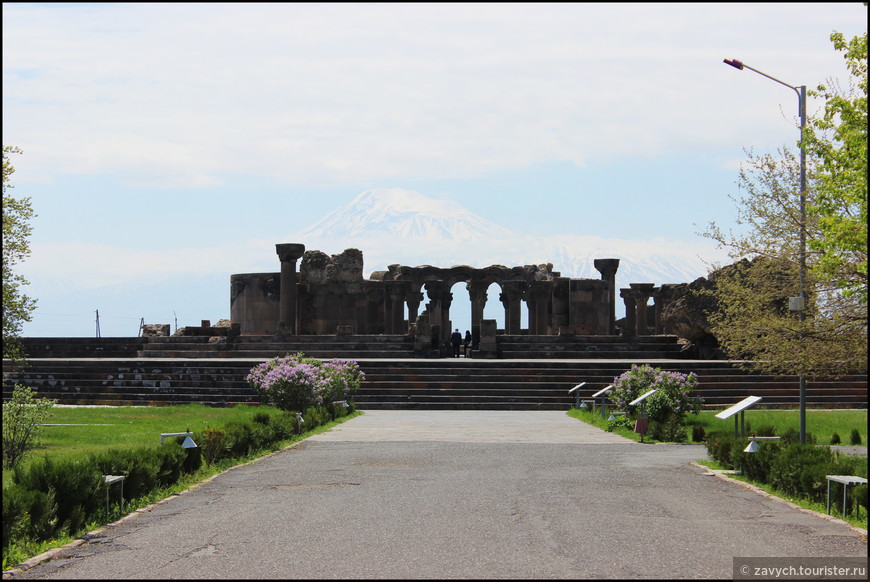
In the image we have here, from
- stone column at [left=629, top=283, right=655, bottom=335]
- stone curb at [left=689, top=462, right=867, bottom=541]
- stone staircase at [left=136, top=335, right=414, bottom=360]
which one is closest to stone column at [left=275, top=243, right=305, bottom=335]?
stone staircase at [left=136, top=335, right=414, bottom=360]

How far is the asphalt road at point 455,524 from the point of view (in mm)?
8359

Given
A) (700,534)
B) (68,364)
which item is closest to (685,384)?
(700,534)

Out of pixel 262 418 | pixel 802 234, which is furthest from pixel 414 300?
pixel 802 234

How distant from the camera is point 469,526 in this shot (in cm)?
1017

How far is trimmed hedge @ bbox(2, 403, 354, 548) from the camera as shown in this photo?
31.0ft

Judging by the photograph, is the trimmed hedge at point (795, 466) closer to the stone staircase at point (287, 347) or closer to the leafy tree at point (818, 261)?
the leafy tree at point (818, 261)

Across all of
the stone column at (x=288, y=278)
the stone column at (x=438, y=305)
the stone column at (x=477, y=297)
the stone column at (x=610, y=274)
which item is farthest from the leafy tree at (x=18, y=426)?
the stone column at (x=477, y=297)

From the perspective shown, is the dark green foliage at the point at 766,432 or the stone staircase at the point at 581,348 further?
the stone staircase at the point at 581,348

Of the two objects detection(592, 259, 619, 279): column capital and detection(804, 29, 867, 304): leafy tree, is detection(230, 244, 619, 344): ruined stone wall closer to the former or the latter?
detection(592, 259, 619, 279): column capital

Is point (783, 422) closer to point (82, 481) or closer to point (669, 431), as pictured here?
point (669, 431)

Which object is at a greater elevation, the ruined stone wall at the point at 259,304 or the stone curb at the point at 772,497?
the ruined stone wall at the point at 259,304

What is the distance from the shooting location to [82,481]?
34.7 feet

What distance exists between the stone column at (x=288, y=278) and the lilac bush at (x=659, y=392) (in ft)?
89.0

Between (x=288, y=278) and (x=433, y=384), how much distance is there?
1893cm
